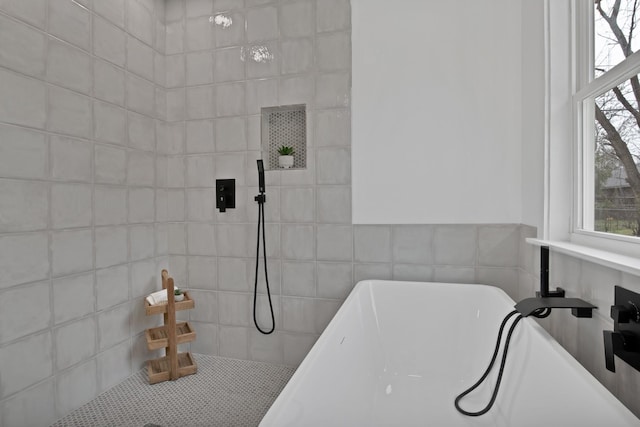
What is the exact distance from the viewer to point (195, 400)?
1.66 metres

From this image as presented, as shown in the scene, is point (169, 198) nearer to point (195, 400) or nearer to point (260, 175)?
point (260, 175)

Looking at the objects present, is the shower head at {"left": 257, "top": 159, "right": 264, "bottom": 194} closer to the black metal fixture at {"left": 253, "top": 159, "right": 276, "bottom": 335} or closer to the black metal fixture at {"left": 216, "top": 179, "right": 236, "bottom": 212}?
the black metal fixture at {"left": 253, "top": 159, "right": 276, "bottom": 335}

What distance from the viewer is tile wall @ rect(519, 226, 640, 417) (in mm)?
852

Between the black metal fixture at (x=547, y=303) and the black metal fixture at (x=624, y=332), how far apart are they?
0.13 metres

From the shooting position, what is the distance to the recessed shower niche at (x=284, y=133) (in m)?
2.03

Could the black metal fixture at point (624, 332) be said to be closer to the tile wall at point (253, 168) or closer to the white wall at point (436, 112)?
the white wall at point (436, 112)

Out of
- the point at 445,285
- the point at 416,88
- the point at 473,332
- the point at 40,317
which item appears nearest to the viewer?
the point at 40,317

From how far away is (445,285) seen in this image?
1652mm

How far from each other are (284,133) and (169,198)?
0.88 metres

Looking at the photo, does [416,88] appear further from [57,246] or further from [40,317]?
[40,317]

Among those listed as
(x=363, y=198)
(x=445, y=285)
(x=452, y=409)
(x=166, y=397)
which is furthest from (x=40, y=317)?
(x=445, y=285)

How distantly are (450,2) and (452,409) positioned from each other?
194cm

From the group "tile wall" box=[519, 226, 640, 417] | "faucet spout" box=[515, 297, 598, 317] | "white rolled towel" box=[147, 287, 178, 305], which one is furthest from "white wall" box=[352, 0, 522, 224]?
"white rolled towel" box=[147, 287, 178, 305]

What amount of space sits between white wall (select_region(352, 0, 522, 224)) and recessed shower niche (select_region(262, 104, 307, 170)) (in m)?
0.34
